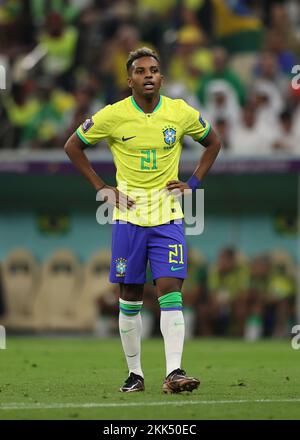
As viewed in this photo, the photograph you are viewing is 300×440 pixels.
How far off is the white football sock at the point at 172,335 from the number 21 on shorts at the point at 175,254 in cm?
38

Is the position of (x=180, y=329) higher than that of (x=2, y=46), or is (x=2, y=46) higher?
(x=2, y=46)

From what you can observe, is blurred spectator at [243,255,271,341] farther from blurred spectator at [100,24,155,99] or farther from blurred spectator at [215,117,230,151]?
blurred spectator at [100,24,155,99]

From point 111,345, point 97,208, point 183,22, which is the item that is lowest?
point 111,345

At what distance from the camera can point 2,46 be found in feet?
71.1

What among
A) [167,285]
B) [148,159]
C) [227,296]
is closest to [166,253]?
[167,285]

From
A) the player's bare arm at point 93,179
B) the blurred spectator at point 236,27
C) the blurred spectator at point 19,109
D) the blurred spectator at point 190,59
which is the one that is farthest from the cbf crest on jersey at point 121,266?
the blurred spectator at point 236,27

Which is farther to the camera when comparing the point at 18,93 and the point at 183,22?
the point at 183,22

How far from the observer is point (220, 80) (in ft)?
62.8

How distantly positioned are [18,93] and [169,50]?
109 inches

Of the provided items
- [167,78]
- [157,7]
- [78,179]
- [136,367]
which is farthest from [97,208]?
[136,367]

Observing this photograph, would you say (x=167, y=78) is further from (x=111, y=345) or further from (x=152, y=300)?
(x=111, y=345)

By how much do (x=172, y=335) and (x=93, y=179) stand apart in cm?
134

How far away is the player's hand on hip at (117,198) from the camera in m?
9.24

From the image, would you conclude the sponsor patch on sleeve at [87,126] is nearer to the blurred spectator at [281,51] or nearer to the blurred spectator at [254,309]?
the blurred spectator at [254,309]
